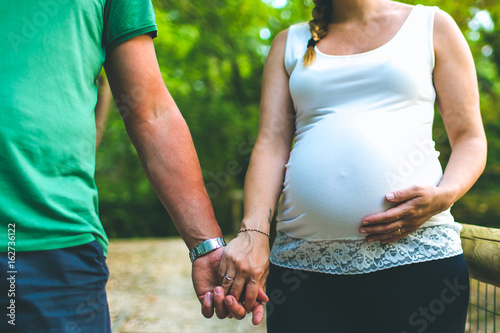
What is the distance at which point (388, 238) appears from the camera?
142 cm

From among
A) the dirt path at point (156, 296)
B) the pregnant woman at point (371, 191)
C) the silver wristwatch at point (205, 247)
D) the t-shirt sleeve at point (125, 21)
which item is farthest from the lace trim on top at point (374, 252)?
the dirt path at point (156, 296)

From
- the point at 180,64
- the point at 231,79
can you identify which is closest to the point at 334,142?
the point at 180,64

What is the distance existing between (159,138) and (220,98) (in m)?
9.31

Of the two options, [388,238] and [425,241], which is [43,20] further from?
[425,241]

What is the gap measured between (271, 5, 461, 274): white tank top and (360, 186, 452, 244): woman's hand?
0.11ft

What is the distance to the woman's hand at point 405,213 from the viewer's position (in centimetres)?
138

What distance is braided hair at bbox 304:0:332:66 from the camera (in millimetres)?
1669

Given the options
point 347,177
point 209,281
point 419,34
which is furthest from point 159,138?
point 419,34

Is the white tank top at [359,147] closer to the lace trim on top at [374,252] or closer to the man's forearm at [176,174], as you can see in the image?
the lace trim on top at [374,252]

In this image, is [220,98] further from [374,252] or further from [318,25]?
[374,252]

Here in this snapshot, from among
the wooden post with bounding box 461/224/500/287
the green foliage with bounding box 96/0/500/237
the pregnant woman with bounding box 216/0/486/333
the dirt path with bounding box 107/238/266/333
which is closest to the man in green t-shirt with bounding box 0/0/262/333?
the pregnant woman with bounding box 216/0/486/333

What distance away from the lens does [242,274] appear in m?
1.41

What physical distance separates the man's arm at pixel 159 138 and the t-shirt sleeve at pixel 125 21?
3 cm

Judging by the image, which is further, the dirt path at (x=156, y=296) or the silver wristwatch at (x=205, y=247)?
the dirt path at (x=156, y=296)
